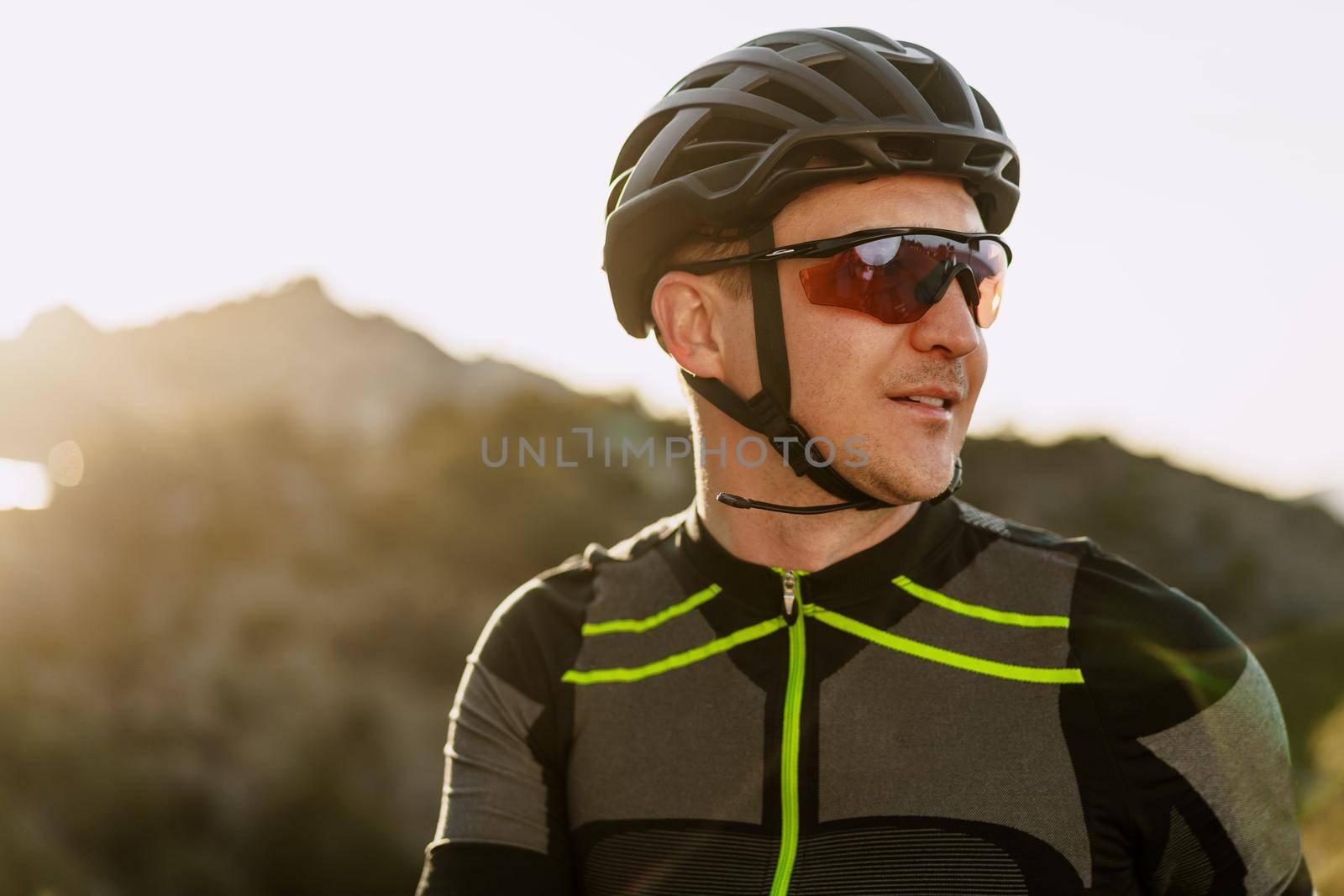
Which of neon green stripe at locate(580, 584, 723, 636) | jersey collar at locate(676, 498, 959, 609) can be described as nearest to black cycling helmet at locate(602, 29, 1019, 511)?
jersey collar at locate(676, 498, 959, 609)

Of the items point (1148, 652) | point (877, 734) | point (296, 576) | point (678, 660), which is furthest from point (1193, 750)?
point (296, 576)

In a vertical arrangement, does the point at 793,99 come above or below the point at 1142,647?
above

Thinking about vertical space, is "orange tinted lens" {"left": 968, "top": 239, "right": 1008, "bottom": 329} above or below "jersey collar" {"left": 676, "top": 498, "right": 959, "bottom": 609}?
above

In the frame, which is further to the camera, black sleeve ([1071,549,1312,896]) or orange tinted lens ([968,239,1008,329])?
orange tinted lens ([968,239,1008,329])

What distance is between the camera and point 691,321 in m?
2.85

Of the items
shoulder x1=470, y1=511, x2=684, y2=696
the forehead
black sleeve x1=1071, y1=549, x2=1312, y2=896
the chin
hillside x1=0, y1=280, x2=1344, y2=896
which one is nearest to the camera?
black sleeve x1=1071, y1=549, x2=1312, y2=896

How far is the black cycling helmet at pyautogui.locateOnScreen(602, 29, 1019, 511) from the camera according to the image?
2.55 metres

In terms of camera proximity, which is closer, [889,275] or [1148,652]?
[1148,652]

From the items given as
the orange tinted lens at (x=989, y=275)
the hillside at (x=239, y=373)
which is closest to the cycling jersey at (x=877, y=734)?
the orange tinted lens at (x=989, y=275)

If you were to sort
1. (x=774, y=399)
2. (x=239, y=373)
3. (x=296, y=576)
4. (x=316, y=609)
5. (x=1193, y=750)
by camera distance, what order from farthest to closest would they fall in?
(x=239, y=373) < (x=296, y=576) < (x=316, y=609) < (x=774, y=399) < (x=1193, y=750)

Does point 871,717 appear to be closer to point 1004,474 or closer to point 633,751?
point 633,751

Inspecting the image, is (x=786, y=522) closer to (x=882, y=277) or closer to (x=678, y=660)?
(x=678, y=660)

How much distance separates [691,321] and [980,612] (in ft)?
3.97

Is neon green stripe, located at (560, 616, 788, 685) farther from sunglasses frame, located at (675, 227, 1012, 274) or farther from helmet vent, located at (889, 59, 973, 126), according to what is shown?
helmet vent, located at (889, 59, 973, 126)
